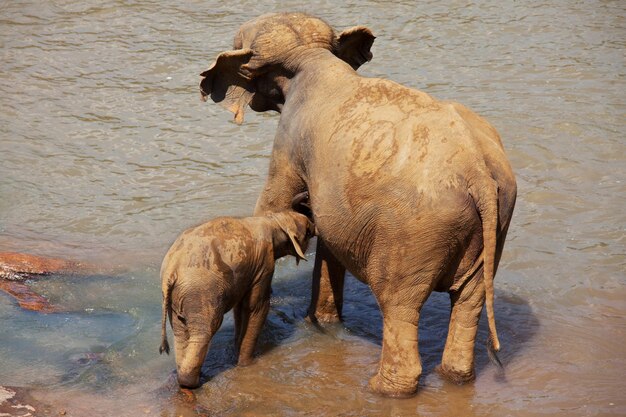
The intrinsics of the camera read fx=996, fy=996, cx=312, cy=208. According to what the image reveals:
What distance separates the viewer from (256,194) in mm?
10023

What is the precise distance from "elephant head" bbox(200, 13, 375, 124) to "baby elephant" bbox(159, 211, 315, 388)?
1.10 m

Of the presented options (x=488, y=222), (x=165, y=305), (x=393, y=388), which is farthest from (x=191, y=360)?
(x=488, y=222)

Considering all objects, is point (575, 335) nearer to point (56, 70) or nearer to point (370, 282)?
point (370, 282)

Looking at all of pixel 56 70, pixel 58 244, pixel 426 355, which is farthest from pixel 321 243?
pixel 56 70

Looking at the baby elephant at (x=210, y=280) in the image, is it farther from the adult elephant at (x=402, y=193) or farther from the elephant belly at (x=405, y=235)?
the elephant belly at (x=405, y=235)

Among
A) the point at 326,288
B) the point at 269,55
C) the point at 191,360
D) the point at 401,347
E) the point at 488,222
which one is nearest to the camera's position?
the point at 488,222

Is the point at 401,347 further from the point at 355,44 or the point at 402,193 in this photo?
the point at 355,44

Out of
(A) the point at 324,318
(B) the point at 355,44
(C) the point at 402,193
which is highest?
(B) the point at 355,44

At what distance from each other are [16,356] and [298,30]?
9.71ft

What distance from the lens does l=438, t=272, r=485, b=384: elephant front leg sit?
588 cm

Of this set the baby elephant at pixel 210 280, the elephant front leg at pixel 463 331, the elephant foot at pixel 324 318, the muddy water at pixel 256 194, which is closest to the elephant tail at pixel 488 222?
the elephant front leg at pixel 463 331

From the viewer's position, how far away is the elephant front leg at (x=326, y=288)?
7234 millimetres

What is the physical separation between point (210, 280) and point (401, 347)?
123 centimetres

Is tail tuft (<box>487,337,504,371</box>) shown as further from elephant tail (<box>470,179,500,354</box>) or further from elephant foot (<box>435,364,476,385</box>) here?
elephant tail (<box>470,179,500,354</box>)
